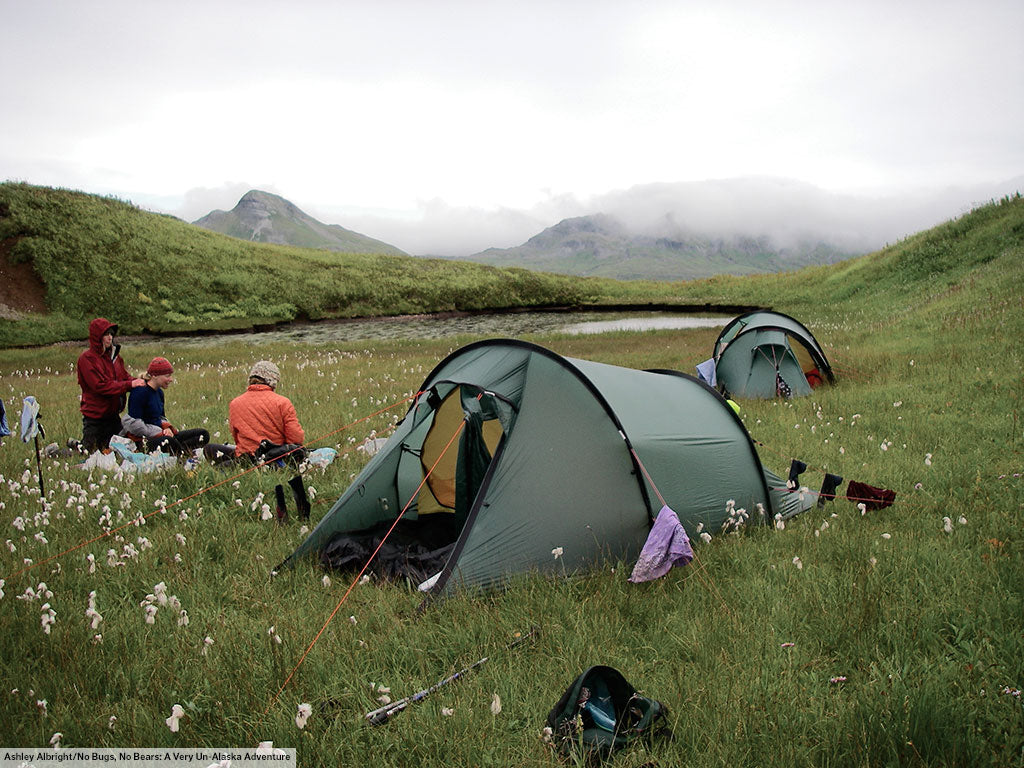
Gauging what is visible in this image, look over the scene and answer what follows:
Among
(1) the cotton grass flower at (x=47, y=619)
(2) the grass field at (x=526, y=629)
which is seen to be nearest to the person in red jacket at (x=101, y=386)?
(2) the grass field at (x=526, y=629)

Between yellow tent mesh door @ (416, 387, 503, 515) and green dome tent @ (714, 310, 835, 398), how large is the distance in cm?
875

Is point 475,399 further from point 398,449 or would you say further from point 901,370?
point 901,370

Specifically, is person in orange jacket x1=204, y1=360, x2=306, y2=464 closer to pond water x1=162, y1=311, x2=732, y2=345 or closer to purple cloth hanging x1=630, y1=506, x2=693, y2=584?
purple cloth hanging x1=630, y1=506, x2=693, y2=584

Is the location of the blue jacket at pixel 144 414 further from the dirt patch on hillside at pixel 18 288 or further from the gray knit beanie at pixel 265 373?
the dirt patch on hillside at pixel 18 288

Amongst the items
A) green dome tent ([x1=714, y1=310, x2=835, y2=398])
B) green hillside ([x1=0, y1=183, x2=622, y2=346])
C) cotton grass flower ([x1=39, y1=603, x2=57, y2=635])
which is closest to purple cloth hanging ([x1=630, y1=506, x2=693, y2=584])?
cotton grass flower ([x1=39, y1=603, x2=57, y2=635])

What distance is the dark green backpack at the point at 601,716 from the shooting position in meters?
3.33

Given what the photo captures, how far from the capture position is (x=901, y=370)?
46.9 ft

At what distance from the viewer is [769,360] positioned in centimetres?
1382

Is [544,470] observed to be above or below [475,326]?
below

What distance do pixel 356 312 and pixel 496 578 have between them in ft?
161

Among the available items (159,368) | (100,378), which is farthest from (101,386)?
(159,368)

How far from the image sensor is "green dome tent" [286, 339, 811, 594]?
18.1 feet

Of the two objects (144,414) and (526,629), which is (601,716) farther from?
(144,414)

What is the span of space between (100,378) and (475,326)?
113ft
